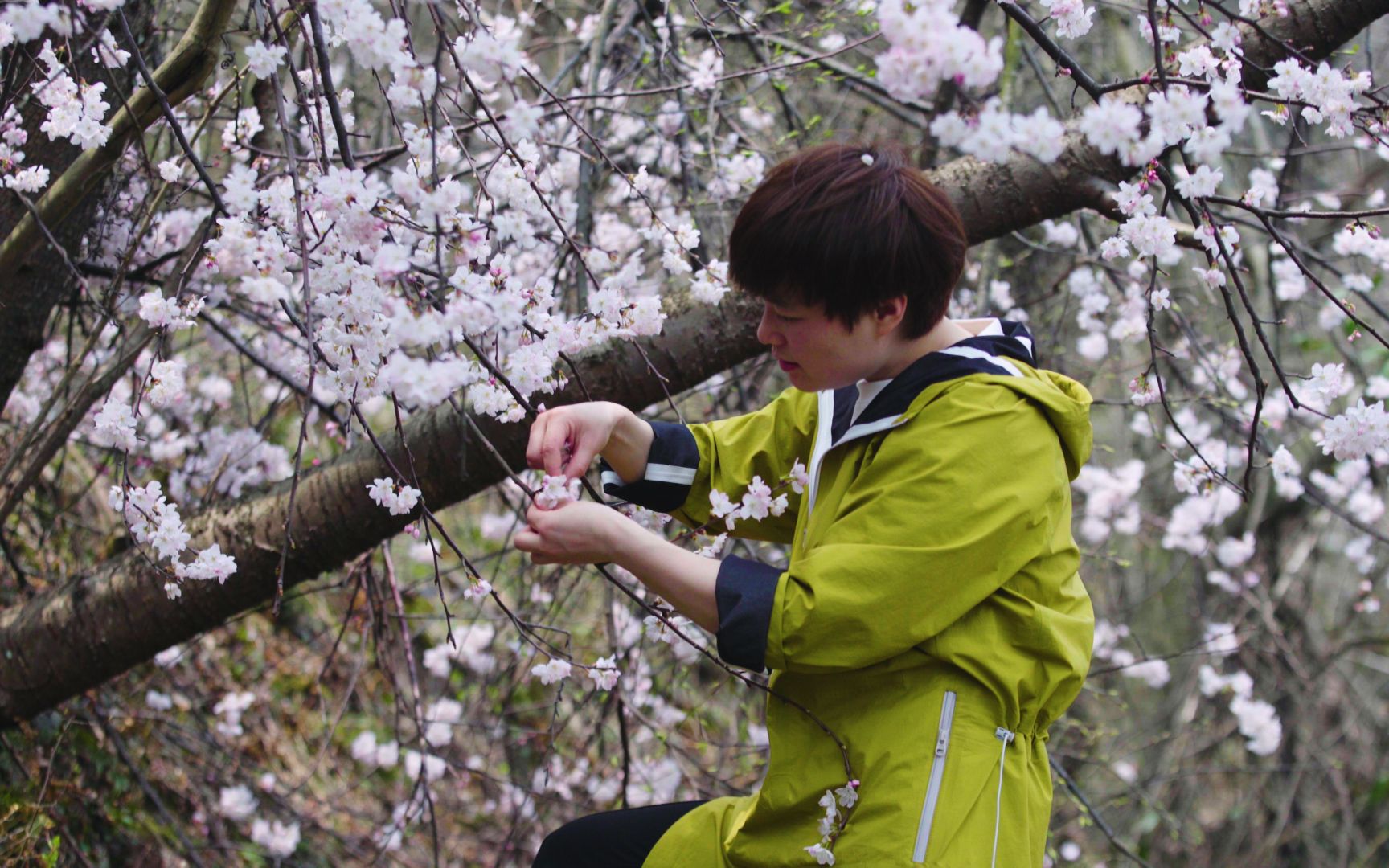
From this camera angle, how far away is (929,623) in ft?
4.21

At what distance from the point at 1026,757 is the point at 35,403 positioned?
112 inches

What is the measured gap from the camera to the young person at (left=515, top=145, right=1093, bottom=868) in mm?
1277

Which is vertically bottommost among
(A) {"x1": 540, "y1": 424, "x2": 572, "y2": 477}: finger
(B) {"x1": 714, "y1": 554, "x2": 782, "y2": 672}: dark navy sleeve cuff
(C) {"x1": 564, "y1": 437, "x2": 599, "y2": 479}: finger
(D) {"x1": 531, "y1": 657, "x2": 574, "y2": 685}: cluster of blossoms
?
(D) {"x1": 531, "y1": 657, "x2": 574, "y2": 685}: cluster of blossoms

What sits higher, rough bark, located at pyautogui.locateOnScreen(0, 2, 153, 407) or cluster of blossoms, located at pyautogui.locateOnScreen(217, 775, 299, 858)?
rough bark, located at pyautogui.locateOnScreen(0, 2, 153, 407)

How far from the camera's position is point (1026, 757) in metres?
1.40

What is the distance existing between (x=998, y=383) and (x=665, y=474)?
0.53m

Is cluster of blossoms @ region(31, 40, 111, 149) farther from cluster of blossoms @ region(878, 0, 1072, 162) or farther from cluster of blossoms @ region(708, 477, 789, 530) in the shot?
cluster of blossoms @ region(878, 0, 1072, 162)

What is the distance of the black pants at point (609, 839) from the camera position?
1614 mm

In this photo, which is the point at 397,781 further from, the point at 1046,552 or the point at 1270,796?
the point at 1270,796

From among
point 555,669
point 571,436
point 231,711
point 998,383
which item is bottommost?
point 231,711

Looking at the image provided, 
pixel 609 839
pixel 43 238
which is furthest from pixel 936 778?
pixel 43 238

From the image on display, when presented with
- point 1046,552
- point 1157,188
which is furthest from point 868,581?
point 1157,188

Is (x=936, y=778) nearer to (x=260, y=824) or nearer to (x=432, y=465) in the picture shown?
(x=432, y=465)

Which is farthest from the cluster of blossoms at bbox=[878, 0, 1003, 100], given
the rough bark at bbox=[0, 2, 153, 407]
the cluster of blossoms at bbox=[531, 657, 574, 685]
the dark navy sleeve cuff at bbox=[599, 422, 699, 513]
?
the rough bark at bbox=[0, 2, 153, 407]
